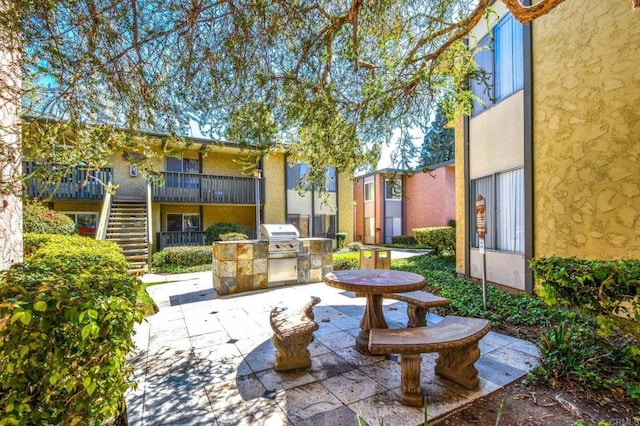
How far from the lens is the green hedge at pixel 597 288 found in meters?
2.76

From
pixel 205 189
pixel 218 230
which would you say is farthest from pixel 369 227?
pixel 205 189

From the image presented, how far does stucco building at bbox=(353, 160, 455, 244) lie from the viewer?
1967cm

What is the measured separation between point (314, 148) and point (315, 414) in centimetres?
434

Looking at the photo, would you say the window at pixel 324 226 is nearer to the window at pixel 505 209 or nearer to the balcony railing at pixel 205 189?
the balcony railing at pixel 205 189

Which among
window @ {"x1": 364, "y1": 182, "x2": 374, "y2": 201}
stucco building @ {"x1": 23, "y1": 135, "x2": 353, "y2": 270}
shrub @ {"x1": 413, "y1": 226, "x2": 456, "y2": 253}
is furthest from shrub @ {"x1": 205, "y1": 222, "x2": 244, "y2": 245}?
window @ {"x1": 364, "y1": 182, "x2": 374, "y2": 201}

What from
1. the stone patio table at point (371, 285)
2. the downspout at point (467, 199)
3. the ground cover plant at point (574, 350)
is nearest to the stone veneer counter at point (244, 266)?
the stone patio table at point (371, 285)

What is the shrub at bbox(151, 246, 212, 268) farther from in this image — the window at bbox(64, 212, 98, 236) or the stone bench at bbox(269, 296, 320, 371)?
the stone bench at bbox(269, 296, 320, 371)

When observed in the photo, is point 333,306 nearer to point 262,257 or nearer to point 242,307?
point 242,307

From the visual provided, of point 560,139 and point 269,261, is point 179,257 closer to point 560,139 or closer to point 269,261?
point 269,261

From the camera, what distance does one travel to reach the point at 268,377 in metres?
3.20

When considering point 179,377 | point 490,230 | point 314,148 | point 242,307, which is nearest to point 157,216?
point 242,307

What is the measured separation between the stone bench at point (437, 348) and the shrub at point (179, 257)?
10.3 meters

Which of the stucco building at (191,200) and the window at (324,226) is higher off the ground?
the stucco building at (191,200)

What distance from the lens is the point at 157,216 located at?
45.7 ft
